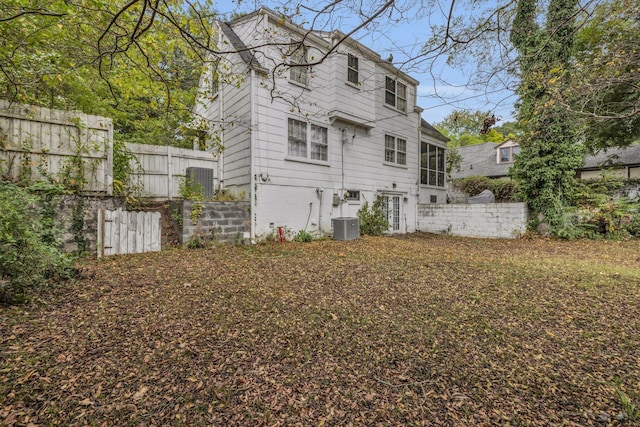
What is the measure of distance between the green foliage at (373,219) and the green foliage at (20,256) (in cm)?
783

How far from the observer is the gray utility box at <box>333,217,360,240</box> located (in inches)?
332

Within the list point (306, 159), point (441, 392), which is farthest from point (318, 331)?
point (306, 159)

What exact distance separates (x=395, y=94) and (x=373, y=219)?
5.07 m

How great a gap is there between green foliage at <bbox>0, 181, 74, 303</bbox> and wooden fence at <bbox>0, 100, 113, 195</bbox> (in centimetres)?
182

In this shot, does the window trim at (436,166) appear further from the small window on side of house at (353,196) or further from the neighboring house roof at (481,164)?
the neighboring house roof at (481,164)

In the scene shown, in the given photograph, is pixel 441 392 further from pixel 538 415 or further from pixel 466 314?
pixel 466 314

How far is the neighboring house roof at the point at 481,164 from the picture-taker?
2012cm

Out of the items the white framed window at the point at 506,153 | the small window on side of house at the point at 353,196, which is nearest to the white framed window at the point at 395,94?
the small window on side of house at the point at 353,196

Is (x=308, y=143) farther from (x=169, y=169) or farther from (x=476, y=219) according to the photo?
(x=476, y=219)

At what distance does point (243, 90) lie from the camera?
7559 mm

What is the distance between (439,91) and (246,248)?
16.9 ft

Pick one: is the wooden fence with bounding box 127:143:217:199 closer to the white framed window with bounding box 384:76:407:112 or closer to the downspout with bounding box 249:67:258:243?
the downspout with bounding box 249:67:258:243

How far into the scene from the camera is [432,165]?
12.8m

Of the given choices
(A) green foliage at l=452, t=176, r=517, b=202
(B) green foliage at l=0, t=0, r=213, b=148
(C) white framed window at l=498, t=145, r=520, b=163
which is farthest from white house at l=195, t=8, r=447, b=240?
(C) white framed window at l=498, t=145, r=520, b=163
